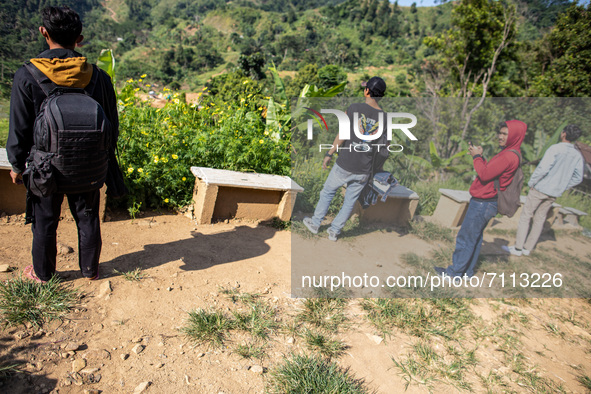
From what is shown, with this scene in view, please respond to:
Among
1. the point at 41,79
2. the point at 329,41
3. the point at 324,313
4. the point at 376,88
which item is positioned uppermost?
the point at 329,41

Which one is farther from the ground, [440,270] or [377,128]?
[377,128]

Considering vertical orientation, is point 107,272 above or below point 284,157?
below

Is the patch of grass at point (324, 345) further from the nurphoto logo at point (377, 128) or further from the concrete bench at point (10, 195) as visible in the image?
the concrete bench at point (10, 195)

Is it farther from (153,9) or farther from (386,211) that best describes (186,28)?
(386,211)

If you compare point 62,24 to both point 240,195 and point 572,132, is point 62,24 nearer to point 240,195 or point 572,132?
point 240,195

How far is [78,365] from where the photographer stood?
1.90m

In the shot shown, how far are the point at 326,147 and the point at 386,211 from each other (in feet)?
2.53

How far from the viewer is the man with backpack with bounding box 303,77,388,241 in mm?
2920

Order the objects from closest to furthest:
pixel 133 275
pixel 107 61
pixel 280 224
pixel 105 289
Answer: pixel 105 289 < pixel 133 275 < pixel 280 224 < pixel 107 61

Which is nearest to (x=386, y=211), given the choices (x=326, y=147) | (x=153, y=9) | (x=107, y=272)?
(x=326, y=147)

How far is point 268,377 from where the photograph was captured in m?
2.09

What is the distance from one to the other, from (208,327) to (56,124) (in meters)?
1.45

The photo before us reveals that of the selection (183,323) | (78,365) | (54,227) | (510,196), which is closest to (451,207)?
(510,196)

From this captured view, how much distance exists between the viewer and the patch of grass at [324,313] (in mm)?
2619
